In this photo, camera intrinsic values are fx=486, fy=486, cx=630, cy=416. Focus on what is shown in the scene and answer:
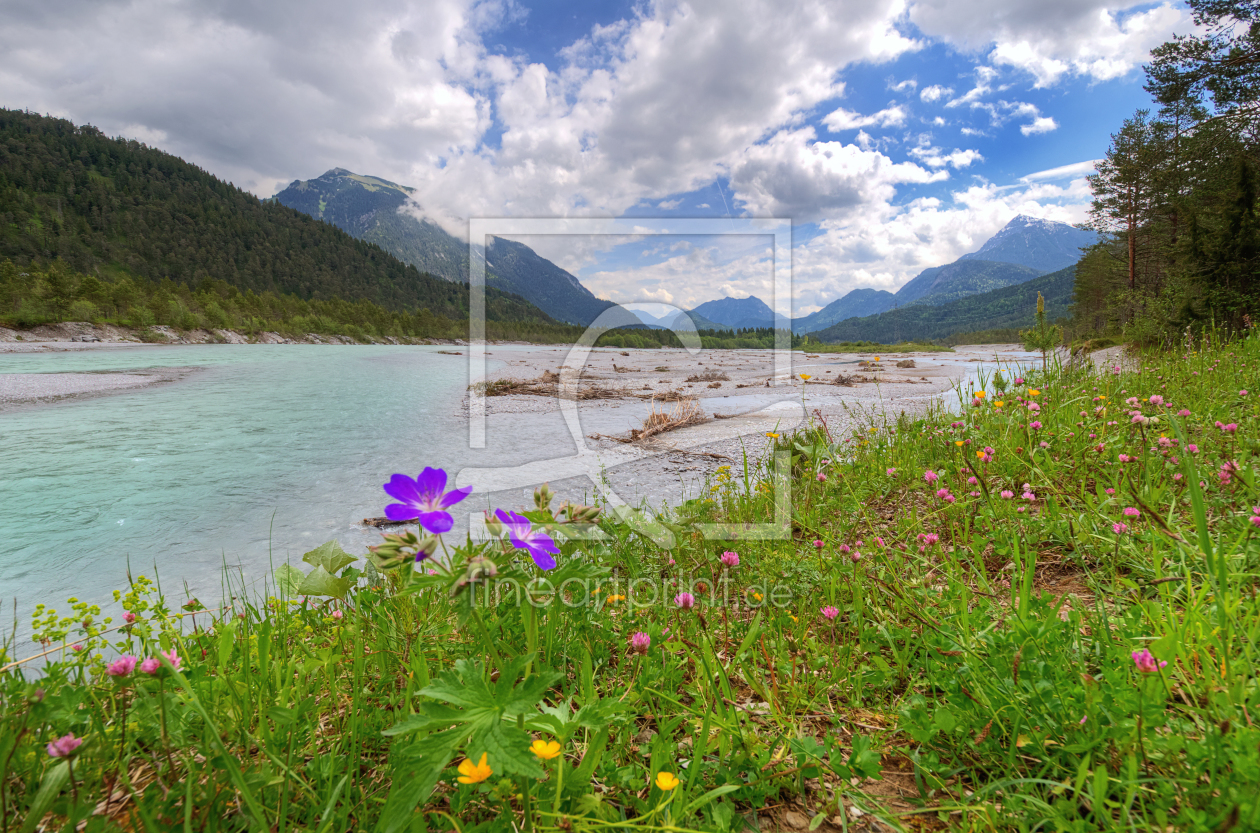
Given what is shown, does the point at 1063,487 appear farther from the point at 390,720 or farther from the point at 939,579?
the point at 390,720

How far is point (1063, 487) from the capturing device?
2381 millimetres

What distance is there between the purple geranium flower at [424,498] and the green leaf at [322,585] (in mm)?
927

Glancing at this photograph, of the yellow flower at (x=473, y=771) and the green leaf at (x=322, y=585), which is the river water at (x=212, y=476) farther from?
the yellow flower at (x=473, y=771)

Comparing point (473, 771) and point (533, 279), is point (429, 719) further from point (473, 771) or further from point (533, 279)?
point (533, 279)

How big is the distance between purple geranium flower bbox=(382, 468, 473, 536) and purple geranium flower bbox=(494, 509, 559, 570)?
101 mm

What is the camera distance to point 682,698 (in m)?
1.37

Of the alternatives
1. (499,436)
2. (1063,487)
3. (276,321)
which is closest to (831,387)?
(499,436)

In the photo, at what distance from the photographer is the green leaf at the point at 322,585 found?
1.62 meters

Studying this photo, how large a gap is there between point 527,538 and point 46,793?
78 cm

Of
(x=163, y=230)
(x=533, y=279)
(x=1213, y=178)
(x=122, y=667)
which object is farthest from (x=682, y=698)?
(x=533, y=279)

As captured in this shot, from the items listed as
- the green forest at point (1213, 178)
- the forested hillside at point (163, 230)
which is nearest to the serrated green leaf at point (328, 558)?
the green forest at point (1213, 178)

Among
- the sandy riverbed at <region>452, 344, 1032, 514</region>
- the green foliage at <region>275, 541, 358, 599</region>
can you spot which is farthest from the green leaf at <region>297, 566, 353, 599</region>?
the sandy riverbed at <region>452, 344, 1032, 514</region>

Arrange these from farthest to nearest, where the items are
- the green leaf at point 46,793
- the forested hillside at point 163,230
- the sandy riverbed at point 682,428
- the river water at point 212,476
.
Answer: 1. the forested hillside at point 163,230
2. the sandy riverbed at point 682,428
3. the river water at point 212,476
4. the green leaf at point 46,793

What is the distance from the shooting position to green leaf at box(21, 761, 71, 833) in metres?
0.71
